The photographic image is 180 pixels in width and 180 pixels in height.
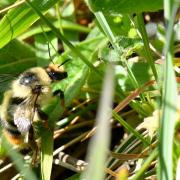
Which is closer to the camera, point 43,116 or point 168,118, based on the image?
point 168,118

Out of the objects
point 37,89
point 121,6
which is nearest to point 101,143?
point 121,6

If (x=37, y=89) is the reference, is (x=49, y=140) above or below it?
below

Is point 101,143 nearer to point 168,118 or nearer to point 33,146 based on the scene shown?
point 168,118

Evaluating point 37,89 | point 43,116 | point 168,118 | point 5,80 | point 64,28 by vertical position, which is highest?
point 64,28

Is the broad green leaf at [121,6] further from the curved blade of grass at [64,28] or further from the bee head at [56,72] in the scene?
the curved blade of grass at [64,28]

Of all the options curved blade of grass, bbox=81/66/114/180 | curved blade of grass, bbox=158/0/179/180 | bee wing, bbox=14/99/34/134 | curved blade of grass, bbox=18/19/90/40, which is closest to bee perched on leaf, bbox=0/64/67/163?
bee wing, bbox=14/99/34/134

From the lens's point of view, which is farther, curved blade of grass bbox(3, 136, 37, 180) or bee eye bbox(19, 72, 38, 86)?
bee eye bbox(19, 72, 38, 86)

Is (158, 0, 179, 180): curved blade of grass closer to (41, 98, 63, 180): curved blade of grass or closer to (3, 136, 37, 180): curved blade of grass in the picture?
(3, 136, 37, 180): curved blade of grass

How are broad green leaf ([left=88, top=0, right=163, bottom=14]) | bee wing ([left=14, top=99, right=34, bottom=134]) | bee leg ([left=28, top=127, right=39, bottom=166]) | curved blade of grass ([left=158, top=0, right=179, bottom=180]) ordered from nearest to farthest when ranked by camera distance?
curved blade of grass ([left=158, top=0, right=179, bottom=180]), broad green leaf ([left=88, top=0, right=163, bottom=14]), bee wing ([left=14, top=99, right=34, bottom=134]), bee leg ([left=28, top=127, right=39, bottom=166])
